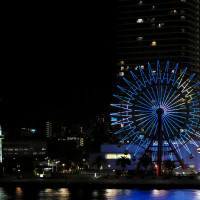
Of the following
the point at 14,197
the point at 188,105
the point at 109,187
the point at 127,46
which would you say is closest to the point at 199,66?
the point at 127,46

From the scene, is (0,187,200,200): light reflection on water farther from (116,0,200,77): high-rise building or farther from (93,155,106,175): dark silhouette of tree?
(116,0,200,77): high-rise building

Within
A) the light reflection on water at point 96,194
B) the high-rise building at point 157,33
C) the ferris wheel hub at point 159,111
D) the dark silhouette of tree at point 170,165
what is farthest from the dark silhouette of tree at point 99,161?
the high-rise building at point 157,33

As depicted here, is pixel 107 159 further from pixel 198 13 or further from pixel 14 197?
pixel 198 13

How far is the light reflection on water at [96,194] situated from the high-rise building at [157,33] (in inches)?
4084

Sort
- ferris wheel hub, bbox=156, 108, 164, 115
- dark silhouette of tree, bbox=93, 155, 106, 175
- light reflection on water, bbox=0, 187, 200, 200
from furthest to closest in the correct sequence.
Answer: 1. dark silhouette of tree, bbox=93, 155, 106, 175
2. ferris wheel hub, bbox=156, 108, 164, 115
3. light reflection on water, bbox=0, 187, 200, 200

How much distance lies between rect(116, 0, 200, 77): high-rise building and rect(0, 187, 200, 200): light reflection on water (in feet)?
340

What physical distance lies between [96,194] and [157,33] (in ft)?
392

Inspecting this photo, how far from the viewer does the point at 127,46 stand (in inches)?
7072

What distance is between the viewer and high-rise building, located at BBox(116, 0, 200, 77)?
174 metres

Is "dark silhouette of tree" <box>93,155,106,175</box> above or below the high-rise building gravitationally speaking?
below

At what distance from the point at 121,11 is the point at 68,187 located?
379 feet

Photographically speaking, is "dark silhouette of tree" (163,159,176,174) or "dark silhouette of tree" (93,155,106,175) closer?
"dark silhouette of tree" (163,159,176,174)

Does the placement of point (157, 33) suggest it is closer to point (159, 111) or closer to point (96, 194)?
point (159, 111)

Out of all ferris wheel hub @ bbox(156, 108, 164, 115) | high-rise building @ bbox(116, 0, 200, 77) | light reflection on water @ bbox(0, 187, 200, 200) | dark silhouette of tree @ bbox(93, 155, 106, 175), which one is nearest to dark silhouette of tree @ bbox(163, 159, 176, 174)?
ferris wheel hub @ bbox(156, 108, 164, 115)
